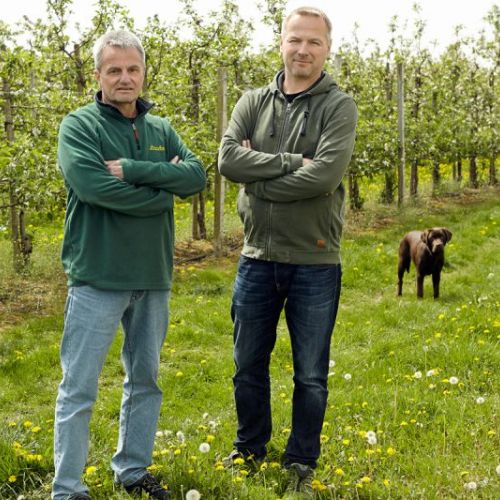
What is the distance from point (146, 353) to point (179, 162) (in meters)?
0.95

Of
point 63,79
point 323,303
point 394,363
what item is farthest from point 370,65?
point 323,303

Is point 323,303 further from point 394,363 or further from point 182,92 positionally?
point 182,92

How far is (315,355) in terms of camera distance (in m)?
3.49

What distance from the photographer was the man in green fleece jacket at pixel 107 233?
304 centimetres

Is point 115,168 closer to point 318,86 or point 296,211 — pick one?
point 296,211

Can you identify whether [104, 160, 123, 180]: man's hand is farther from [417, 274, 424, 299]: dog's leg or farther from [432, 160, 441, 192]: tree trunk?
→ [432, 160, 441, 192]: tree trunk

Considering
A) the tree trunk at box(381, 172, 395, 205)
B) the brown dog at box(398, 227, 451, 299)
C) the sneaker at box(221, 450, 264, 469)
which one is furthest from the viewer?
the tree trunk at box(381, 172, 395, 205)

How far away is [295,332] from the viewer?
3551mm

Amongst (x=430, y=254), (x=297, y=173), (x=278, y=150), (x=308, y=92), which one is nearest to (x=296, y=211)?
(x=297, y=173)

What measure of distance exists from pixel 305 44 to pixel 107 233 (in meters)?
1.35

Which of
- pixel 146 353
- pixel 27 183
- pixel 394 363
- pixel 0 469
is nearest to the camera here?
pixel 146 353

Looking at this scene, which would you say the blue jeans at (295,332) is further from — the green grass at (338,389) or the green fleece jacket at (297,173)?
the green grass at (338,389)

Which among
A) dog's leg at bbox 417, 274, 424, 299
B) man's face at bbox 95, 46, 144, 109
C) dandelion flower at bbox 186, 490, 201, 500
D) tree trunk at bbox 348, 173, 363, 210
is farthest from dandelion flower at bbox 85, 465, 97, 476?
tree trunk at bbox 348, 173, 363, 210

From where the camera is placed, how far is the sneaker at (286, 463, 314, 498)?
3.39 m
